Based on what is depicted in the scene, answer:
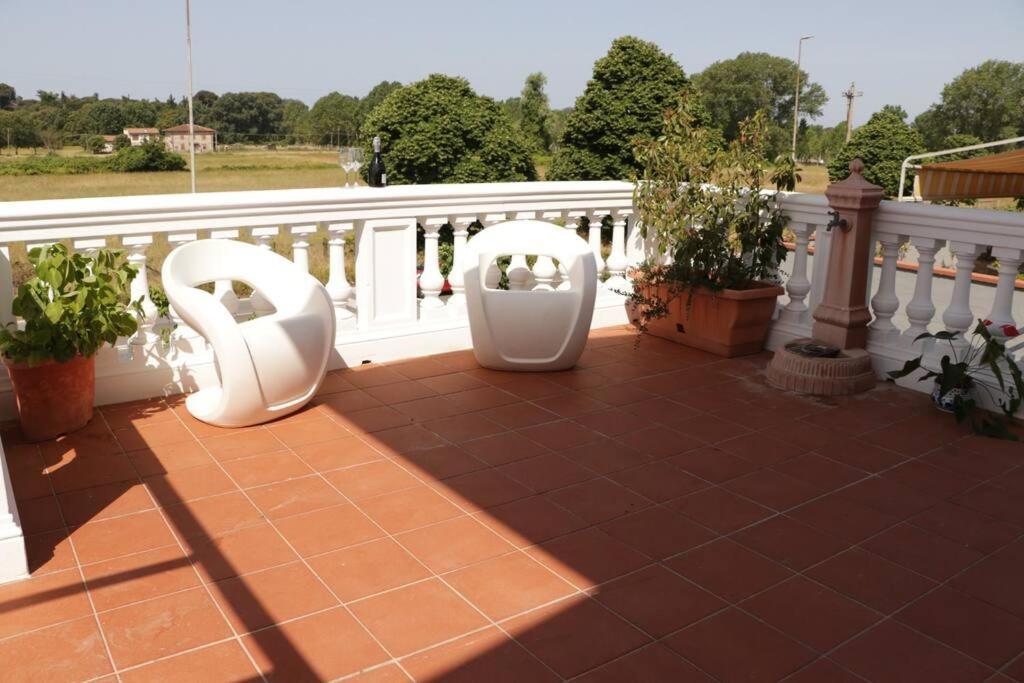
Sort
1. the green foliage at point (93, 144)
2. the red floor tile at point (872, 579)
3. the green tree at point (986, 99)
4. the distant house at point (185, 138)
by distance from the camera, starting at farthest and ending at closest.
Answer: the green tree at point (986, 99), the distant house at point (185, 138), the green foliage at point (93, 144), the red floor tile at point (872, 579)

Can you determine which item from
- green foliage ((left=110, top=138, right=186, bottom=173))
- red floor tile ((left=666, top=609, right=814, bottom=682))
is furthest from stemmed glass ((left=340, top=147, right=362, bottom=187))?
green foliage ((left=110, top=138, right=186, bottom=173))

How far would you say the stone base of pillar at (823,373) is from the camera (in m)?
4.30

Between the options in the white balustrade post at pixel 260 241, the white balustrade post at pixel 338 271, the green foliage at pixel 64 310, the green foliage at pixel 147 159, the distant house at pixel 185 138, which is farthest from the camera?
the distant house at pixel 185 138

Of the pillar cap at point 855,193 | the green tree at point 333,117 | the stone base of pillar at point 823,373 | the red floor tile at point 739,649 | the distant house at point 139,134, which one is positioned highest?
the green tree at point 333,117

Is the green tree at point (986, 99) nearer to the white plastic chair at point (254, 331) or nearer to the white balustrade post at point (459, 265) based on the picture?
the white balustrade post at point (459, 265)

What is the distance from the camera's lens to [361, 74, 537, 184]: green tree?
37.4ft

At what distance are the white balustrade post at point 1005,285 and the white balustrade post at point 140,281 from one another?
3.91m

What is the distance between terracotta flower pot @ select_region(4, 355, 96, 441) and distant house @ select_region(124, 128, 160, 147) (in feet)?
113

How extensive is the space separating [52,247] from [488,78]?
118 feet

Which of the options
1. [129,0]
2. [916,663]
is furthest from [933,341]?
[129,0]

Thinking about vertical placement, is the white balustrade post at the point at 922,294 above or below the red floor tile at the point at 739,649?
above

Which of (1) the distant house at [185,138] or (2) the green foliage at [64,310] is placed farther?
(1) the distant house at [185,138]

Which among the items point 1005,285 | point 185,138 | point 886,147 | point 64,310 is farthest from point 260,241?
point 185,138

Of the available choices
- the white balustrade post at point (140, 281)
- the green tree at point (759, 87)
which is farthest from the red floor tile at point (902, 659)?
the green tree at point (759, 87)
